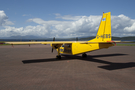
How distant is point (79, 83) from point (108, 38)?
10.6 m

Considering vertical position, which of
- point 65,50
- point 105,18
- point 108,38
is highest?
point 105,18

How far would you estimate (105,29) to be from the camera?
17.0 meters

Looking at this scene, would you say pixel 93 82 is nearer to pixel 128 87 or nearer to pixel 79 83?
pixel 79 83

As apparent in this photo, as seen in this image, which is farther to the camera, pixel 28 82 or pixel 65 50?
pixel 65 50

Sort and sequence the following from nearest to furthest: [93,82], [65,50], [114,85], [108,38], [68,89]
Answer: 1. [68,89]
2. [114,85]
3. [93,82]
4. [108,38]
5. [65,50]

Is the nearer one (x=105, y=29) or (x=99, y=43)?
(x=105, y=29)

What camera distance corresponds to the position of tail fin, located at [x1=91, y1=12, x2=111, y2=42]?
1645 cm

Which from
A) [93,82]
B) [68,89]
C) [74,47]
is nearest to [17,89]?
[68,89]

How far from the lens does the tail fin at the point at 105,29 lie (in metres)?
16.5

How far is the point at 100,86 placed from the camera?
7441 millimetres

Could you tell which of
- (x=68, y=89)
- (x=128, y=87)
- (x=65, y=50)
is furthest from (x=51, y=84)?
(x=65, y=50)

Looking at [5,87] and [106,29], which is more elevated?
[106,29]

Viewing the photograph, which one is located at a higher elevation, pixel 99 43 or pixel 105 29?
pixel 105 29

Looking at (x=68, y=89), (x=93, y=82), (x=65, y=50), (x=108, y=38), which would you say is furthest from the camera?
(x=65, y=50)
